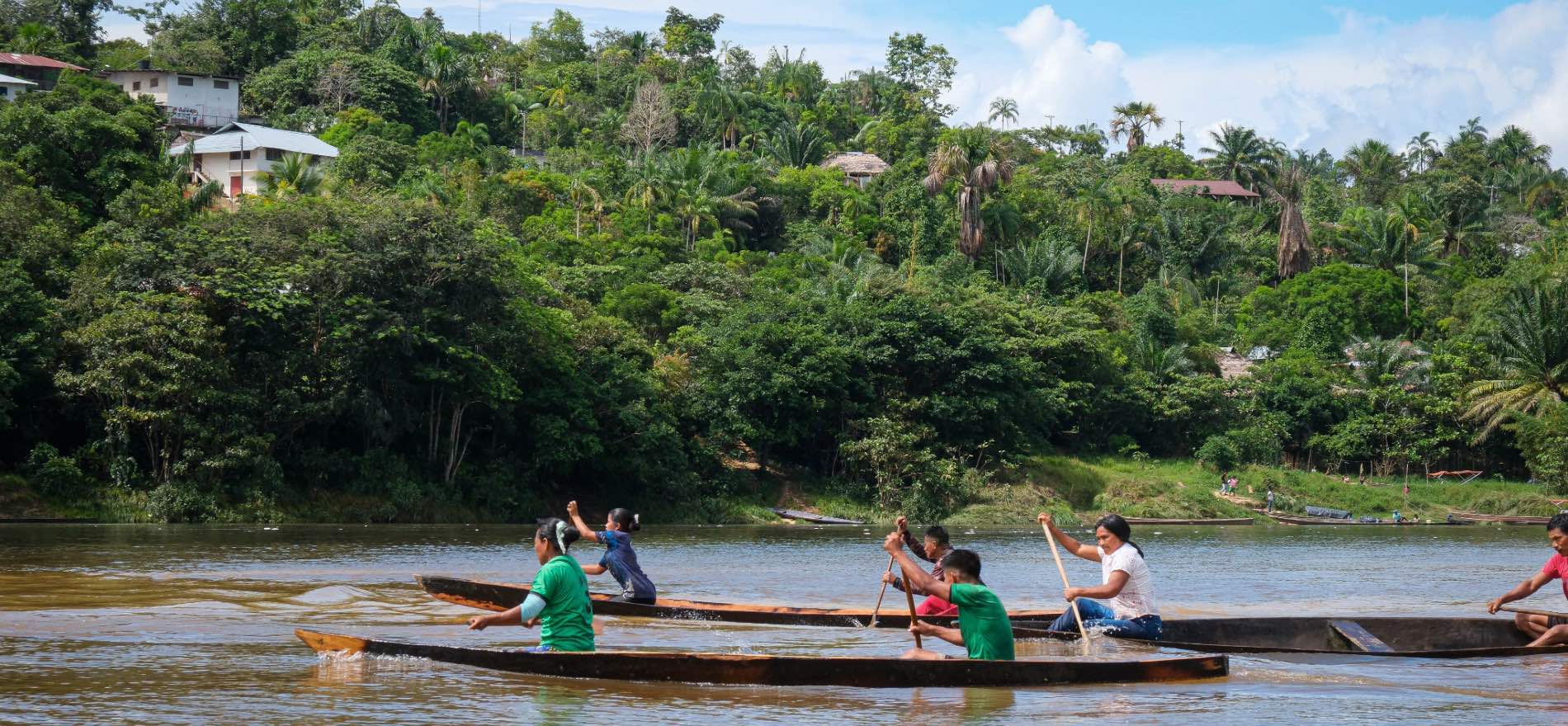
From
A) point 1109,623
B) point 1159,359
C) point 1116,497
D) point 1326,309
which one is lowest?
point 1116,497

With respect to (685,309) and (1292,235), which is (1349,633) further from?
(1292,235)

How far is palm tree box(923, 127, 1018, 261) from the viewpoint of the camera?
5819cm

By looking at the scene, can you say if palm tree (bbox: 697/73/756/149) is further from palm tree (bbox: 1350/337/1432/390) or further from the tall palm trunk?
palm tree (bbox: 1350/337/1432/390)

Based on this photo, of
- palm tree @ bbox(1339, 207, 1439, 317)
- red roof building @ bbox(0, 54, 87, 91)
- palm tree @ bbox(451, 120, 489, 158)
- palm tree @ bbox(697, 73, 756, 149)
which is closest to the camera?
red roof building @ bbox(0, 54, 87, 91)

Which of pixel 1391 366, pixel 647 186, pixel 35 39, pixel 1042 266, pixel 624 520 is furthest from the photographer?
pixel 35 39

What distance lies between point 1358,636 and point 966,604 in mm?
5453

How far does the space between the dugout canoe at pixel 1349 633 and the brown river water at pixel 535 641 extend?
759 millimetres

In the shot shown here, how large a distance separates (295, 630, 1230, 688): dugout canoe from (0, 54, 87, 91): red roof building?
59501 millimetres

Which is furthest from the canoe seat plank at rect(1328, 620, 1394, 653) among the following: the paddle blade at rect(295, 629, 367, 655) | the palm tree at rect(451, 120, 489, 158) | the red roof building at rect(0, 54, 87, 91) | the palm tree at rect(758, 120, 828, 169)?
the palm tree at rect(758, 120, 828, 169)

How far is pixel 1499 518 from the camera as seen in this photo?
47.4 m

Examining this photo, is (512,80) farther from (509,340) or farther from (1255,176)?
(509,340)

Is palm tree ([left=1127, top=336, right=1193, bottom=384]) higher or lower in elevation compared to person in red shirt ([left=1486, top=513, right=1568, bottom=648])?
higher

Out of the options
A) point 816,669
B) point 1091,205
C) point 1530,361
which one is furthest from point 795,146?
point 816,669

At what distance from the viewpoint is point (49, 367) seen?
3247 cm
